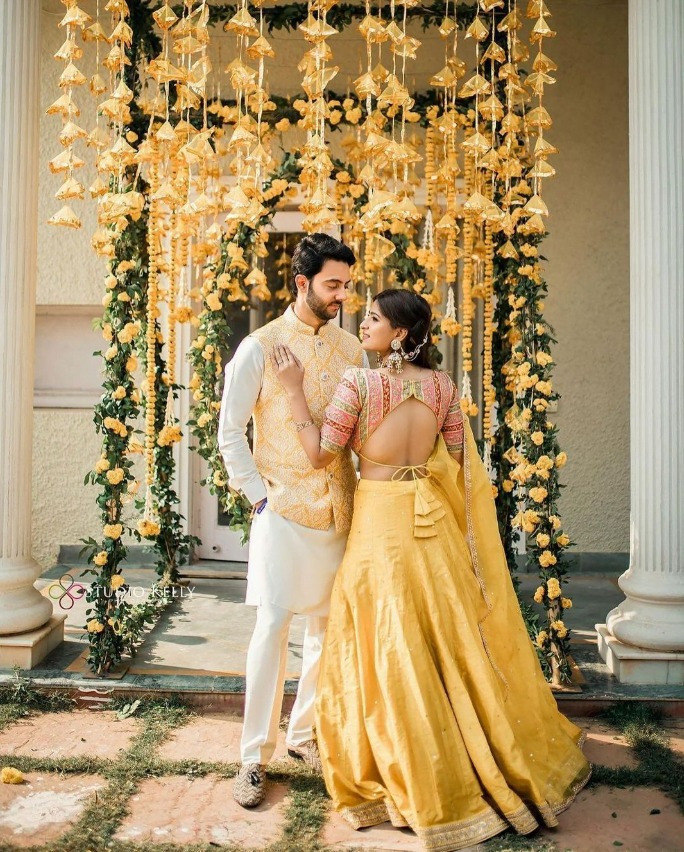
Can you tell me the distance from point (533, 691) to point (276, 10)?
375 centimetres

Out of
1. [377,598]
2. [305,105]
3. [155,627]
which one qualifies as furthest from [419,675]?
[305,105]

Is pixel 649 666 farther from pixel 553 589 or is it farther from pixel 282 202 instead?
pixel 282 202

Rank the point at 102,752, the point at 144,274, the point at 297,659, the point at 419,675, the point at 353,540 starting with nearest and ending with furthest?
1. the point at 419,675
2. the point at 353,540
3. the point at 102,752
4. the point at 297,659
5. the point at 144,274

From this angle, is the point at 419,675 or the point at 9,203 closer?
the point at 419,675

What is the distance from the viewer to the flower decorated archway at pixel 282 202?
154 inches

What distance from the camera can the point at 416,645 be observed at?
3.00 m

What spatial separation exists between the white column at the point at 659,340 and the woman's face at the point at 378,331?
5.48 feet

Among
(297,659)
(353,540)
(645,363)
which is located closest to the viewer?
(353,540)

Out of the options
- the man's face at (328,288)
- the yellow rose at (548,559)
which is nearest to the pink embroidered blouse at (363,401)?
the man's face at (328,288)

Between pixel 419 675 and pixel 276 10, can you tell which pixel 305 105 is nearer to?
pixel 276 10

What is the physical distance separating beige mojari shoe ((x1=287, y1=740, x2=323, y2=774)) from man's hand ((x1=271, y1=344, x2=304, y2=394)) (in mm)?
1425

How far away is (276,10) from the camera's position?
4.79 m

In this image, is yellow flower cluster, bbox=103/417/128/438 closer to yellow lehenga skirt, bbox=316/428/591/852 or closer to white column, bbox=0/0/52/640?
white column, bbox=0/0/52/640

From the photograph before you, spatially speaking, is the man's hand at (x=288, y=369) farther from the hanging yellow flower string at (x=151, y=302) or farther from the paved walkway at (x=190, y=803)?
the hanging yellow flower string at (x=151, y=302)
